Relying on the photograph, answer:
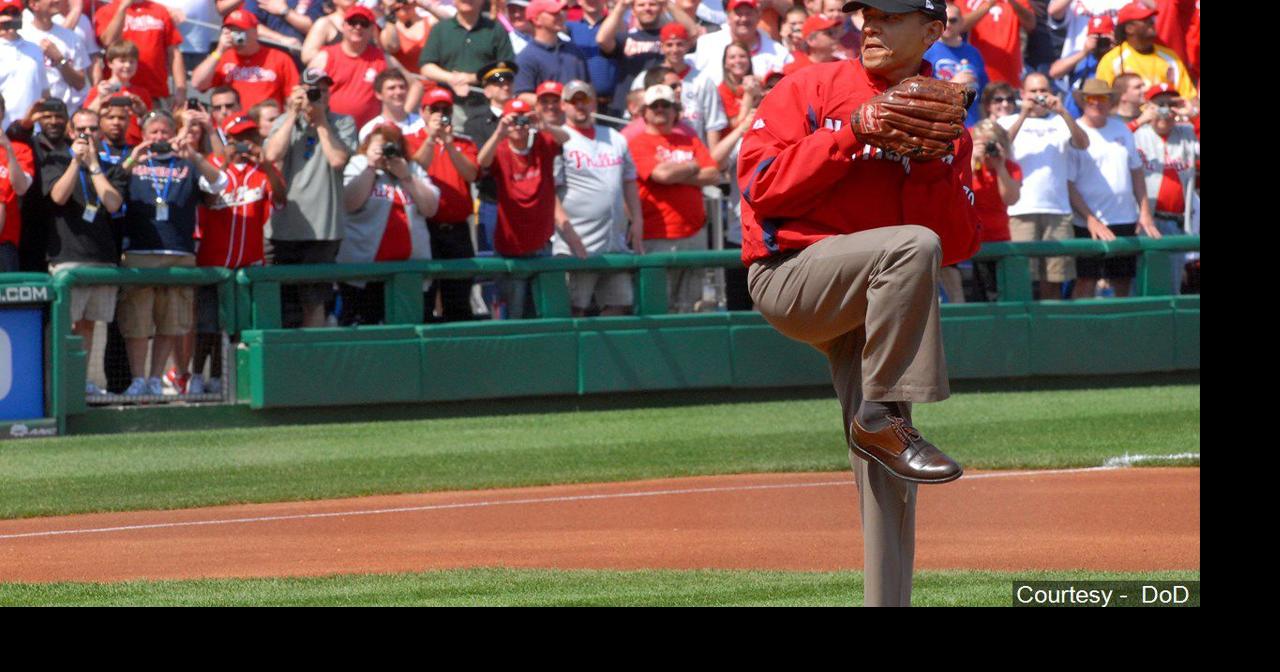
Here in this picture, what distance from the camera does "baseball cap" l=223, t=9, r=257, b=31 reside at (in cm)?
1402

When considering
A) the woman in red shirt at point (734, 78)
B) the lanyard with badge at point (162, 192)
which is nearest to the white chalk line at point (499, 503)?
the lanyard with badge at point (162, 192)

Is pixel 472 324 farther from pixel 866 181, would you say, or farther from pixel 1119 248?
pixel 866 181

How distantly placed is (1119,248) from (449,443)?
6375 mm

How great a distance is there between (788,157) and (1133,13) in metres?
12.9

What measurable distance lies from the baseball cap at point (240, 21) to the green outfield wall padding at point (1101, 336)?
22.6 ft

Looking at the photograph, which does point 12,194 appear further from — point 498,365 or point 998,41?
point 998,41

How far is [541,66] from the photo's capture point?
15062 millimetres

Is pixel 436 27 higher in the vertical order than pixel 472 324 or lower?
higher

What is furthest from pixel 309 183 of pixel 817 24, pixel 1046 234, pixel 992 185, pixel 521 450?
pixel 1046 234

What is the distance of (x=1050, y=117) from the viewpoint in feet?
50.2

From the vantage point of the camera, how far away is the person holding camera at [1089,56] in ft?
56.8

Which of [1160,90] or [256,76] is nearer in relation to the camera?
[256,76]

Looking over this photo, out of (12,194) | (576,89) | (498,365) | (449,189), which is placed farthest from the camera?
(576,89)
